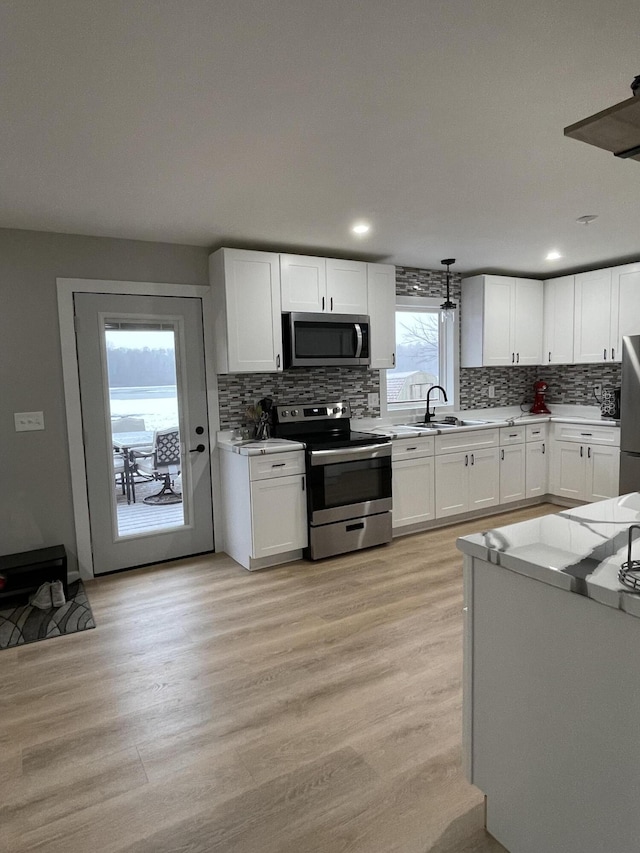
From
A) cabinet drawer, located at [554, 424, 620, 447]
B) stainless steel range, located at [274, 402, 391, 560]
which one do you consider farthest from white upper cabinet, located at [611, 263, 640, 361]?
stainless steel range, located at [274, 402, 391, 560]

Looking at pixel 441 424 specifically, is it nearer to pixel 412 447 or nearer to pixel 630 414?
pixel 412 447

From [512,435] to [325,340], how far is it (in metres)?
2.18

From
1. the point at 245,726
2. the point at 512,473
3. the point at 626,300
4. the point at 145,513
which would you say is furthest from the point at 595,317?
the point at 245,726

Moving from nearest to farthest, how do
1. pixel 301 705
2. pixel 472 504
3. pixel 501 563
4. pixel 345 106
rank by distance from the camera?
pixel 501 563
pixel 345 106
pixel 301 705
pixel 472 504

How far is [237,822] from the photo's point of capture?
5.65 ft

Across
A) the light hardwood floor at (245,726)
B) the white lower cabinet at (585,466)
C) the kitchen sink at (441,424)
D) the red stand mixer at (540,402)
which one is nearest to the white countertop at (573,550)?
the light hardwood floor at (245,726)

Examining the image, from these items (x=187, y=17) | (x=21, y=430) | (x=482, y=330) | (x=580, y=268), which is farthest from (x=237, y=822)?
(x=580, y=268)

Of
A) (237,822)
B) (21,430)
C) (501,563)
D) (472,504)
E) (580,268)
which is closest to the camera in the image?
(501,563)

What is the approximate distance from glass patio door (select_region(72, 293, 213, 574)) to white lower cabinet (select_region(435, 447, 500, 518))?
6.56 feet

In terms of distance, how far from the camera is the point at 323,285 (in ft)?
14.1

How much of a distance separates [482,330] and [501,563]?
4217 mm

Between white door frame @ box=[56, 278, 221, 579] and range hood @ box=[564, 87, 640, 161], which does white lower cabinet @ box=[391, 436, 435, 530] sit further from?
range hood @ box=[564, 87, 640, 161]

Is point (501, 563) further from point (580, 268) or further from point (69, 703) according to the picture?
point (580, 268)

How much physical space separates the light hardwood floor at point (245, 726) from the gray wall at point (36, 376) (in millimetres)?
668
